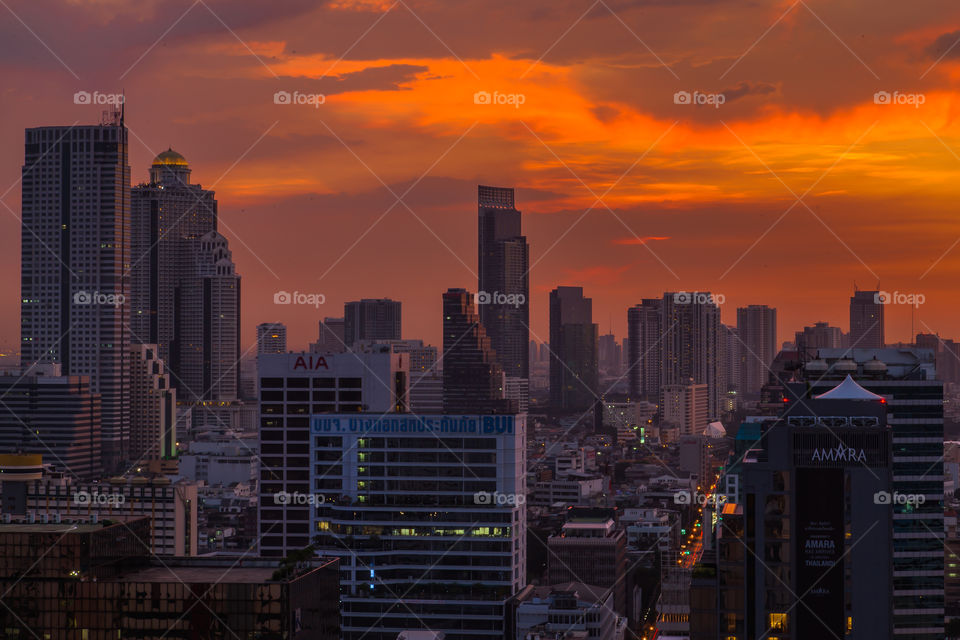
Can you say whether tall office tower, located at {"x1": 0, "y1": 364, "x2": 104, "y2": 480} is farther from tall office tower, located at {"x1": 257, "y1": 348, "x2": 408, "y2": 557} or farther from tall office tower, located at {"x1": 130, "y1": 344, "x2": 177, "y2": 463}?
tall office tower, located at {"x1": 257, "y1": 348, "x2": 408, "y2": 557}

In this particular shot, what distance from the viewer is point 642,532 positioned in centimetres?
11650

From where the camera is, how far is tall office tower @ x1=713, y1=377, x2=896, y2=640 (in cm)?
3559

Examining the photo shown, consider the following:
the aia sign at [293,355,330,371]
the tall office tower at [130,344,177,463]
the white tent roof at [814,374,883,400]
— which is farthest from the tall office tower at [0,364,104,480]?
the white tent roof at [814,374,883,400]

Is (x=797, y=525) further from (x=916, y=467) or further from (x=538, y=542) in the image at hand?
(x=538, y=542)

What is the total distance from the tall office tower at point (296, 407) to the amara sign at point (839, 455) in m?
48.3

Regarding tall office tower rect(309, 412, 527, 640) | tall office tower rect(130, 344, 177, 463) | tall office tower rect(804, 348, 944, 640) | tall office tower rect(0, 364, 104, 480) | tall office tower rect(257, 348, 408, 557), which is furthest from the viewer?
tall office tower rect(130, 344, 177, 463)

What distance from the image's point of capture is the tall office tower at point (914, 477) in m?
58.4

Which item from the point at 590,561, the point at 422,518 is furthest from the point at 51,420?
the point at 422,518

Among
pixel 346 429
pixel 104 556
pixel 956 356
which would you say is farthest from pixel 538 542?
pixel 956 356

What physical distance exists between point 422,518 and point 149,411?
128222mm

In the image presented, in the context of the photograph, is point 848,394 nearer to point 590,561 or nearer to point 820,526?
point 820,526

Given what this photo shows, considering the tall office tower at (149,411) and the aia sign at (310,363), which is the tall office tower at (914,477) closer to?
the aia sign at (310,363)

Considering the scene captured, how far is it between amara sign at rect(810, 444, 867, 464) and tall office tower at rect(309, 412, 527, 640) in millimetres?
32541

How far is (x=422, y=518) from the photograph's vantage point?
69.9 metres
